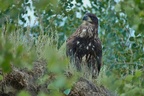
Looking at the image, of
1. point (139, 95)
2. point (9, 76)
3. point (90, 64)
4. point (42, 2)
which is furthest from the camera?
point (90, 64)

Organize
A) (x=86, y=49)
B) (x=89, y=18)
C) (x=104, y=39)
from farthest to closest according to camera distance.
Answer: (x=104, y=39) → (x=89, y=18) → (x=86, y=49)

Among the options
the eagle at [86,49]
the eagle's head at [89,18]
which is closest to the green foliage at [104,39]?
the eagle at [86,49]

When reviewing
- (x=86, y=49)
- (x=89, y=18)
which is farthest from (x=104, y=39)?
(x=86, y=49)

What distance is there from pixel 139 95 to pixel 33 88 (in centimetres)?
208

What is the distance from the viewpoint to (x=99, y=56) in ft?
26.3

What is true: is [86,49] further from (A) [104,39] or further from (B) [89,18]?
(A) [104,39]

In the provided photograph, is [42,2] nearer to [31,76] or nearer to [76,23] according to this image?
[31,76]

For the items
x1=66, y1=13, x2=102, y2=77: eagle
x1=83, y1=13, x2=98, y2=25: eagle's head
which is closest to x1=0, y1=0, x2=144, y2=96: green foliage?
x1=66, y1=13, x2=102, y2=77: eagle

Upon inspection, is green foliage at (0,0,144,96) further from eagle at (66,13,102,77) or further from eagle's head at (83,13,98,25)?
eagle's head at (83,13,98,25)

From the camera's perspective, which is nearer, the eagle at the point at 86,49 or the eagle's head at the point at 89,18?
the eagle at the point at 86,49

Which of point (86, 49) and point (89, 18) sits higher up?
point (89, 18)

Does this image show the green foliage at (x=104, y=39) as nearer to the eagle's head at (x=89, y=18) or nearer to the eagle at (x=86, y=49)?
the eagle at (x=86, y=49)

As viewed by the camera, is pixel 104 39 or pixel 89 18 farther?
pixel 104 39

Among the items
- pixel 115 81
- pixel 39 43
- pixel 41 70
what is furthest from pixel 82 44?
pixel 115 81
